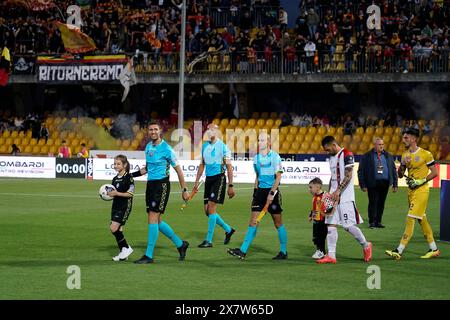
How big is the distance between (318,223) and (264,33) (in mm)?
31449

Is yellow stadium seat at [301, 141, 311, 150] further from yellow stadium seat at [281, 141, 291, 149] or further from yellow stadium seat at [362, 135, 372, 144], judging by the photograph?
yellow stadium seat at [362, 135, 372, 144]

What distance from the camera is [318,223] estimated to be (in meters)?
15.9

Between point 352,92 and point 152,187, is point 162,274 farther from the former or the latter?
point 352,92

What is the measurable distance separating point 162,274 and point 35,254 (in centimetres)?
322

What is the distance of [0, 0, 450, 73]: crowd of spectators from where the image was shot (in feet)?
141

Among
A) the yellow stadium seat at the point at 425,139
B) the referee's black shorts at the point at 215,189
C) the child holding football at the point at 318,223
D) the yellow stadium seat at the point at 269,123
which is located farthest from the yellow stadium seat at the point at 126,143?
the child holding football at the point at 318,223

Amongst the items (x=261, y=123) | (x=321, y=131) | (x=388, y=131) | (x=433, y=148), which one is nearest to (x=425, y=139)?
(x=433, y=148)

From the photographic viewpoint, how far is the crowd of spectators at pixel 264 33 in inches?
1695

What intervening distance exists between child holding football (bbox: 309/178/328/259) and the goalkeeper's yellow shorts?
1.46m

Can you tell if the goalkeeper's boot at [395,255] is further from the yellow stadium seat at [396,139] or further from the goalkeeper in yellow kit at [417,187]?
the yellow stadium seat at [396,139]

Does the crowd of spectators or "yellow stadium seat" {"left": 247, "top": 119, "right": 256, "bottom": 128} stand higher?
the crowd of spectators

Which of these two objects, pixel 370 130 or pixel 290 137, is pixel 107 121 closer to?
pixel 290 137

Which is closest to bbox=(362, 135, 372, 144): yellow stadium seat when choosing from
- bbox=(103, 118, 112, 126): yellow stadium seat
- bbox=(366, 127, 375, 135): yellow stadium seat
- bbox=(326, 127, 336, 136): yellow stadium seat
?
bbox=(366, 127, 375, 135): yellow stadium seat
